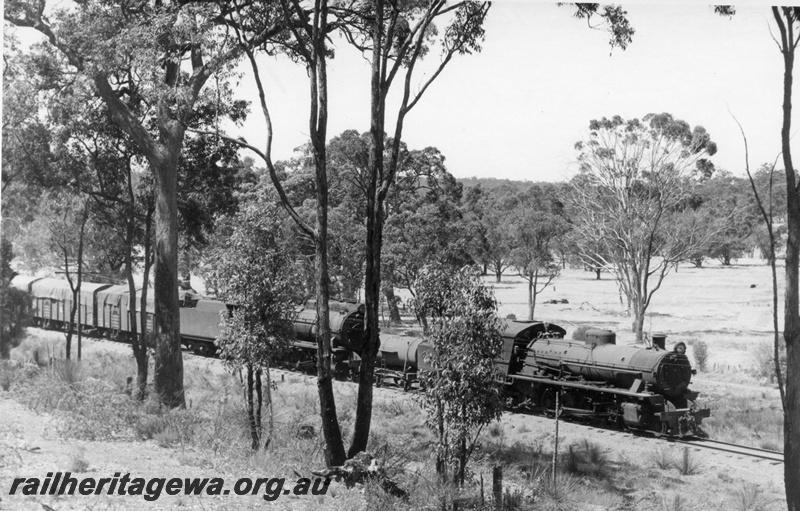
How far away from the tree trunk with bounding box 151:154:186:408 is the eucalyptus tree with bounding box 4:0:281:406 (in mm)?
19

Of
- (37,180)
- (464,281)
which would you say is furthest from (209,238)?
(464,281)

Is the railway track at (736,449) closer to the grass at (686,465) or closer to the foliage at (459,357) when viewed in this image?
the grass at (686,465)

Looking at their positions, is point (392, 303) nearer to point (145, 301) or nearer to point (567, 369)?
point (145, 301)

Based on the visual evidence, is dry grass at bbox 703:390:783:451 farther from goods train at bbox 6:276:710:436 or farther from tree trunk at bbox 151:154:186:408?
tree trunk at bbox 151:154:186:408

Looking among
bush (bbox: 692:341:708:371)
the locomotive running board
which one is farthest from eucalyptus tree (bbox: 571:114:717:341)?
the locomotive running board

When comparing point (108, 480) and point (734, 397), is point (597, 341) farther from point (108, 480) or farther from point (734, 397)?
point (108, 480)

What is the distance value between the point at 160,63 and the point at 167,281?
163 inches

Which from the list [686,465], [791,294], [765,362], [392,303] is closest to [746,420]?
[686,465]

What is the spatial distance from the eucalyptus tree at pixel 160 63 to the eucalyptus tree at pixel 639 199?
34.3 feet

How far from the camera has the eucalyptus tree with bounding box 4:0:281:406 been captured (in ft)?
37.8

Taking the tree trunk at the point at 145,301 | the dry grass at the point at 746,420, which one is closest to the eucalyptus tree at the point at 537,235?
the dry grass at the point at 746,420

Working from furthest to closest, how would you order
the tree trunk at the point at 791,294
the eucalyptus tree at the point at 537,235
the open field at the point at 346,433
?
the eucalyptus tree at the point at 537,235
the tree trunk at the point at 791,294
the open field at the point at 346,433

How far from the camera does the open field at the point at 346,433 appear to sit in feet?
28.2

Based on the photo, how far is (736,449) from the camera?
475 inches
